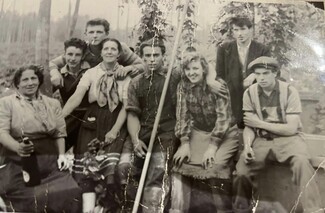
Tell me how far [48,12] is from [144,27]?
0.24 metres

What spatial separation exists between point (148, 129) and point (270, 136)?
0.28 m

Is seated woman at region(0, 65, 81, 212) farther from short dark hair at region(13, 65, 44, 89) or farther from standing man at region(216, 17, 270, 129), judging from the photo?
standing man at region(216, 17, 270, 129)

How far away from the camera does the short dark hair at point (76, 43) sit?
3.34ft

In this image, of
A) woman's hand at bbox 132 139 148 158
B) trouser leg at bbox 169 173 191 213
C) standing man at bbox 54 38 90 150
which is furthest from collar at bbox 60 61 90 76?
trouser leg at bbox 169 173 191 213

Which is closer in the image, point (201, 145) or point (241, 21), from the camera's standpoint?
point (201, 145)

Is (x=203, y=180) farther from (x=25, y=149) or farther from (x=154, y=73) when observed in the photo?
(x=25, y=149)

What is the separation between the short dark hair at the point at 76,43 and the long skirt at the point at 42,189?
24 centimetres

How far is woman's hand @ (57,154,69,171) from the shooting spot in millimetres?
925

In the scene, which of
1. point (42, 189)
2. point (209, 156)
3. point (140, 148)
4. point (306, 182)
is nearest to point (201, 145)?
point (209, 156)

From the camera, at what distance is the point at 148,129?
0.96 meters

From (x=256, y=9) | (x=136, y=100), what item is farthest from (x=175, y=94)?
(x=256, y=9)

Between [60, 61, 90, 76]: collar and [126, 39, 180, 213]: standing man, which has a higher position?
[60, 61, 90, 76]: collar

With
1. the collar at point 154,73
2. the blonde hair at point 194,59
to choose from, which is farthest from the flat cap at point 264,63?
the collar at point 154,73

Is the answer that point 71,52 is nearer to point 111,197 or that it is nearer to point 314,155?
point 111,197
